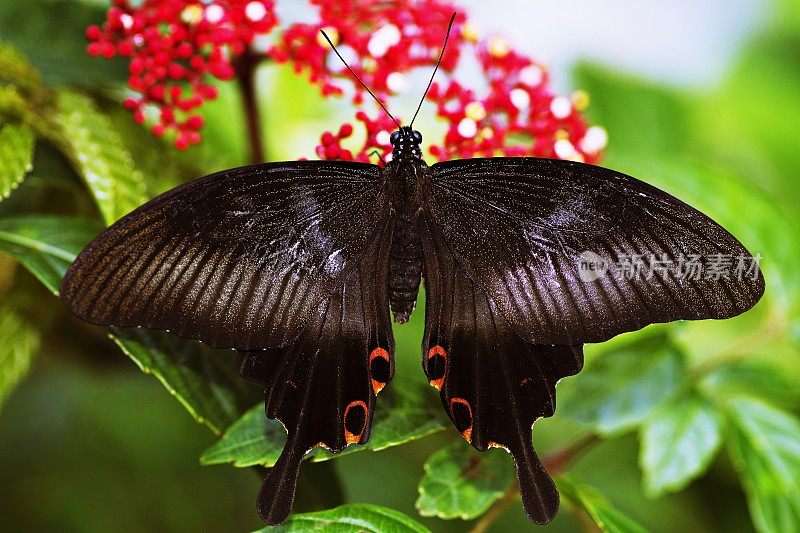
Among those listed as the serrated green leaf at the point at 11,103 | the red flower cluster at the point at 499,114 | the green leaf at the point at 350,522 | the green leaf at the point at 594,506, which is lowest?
the green leaf at the point at 350,522

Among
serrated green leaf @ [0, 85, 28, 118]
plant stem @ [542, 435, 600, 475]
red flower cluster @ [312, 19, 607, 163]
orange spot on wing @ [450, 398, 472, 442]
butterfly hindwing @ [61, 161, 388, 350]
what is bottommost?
orange spot on wing @ [450, 398, 472, 442]

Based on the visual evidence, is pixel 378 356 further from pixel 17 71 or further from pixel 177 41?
pixel 17 71

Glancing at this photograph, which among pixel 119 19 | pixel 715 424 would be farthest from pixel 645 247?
pixel 119 19

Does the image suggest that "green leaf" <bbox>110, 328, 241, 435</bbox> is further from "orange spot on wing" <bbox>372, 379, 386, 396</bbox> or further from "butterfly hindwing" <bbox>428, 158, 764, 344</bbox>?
"butterfly hindwing" <bbox>428, 158, 764, 344</bbox>

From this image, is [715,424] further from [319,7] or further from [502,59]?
[319,7]

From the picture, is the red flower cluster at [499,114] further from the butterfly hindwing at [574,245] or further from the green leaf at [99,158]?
the green leaf at [99,158]

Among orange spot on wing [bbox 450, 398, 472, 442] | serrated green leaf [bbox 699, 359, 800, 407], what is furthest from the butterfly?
serrated green leaf [bbox 699, 359, 800, 407]

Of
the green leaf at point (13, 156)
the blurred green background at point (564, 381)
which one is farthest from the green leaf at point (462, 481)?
the green leaf at point (13, 156)
